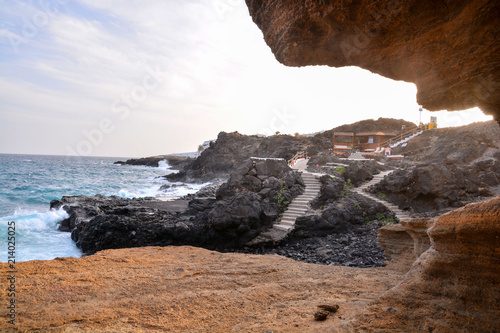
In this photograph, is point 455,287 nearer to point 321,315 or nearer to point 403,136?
point 321,315

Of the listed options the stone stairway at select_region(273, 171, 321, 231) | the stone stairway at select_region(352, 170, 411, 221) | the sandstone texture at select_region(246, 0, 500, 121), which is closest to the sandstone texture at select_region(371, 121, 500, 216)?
the stone stairway at select_region(352, 170, 411, 221)

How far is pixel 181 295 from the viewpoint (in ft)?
16.2

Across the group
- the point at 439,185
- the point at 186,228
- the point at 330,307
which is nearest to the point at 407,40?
the point at 330,307

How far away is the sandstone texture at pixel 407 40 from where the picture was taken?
359 centimetres

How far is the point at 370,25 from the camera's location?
400 centimetres

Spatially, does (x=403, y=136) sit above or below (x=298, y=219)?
above

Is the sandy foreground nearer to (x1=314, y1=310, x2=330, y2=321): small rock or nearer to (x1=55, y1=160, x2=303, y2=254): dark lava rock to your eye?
(x1=314, y1=310, x2=330, y2=321): small rock

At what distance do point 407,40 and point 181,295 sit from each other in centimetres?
591

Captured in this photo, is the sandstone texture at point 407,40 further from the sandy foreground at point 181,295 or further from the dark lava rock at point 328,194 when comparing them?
the dark lava rock at point 328,194

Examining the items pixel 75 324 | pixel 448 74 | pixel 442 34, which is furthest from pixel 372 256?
pixel 75 324

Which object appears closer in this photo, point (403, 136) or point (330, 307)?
point (330, 307)

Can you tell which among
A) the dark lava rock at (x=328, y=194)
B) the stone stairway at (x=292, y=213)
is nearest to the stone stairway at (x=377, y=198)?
the dark lava rock at (x=328, y=194)

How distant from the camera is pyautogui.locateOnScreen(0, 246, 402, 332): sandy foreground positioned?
12.6 ft

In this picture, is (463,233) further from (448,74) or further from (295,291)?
(295,291)
